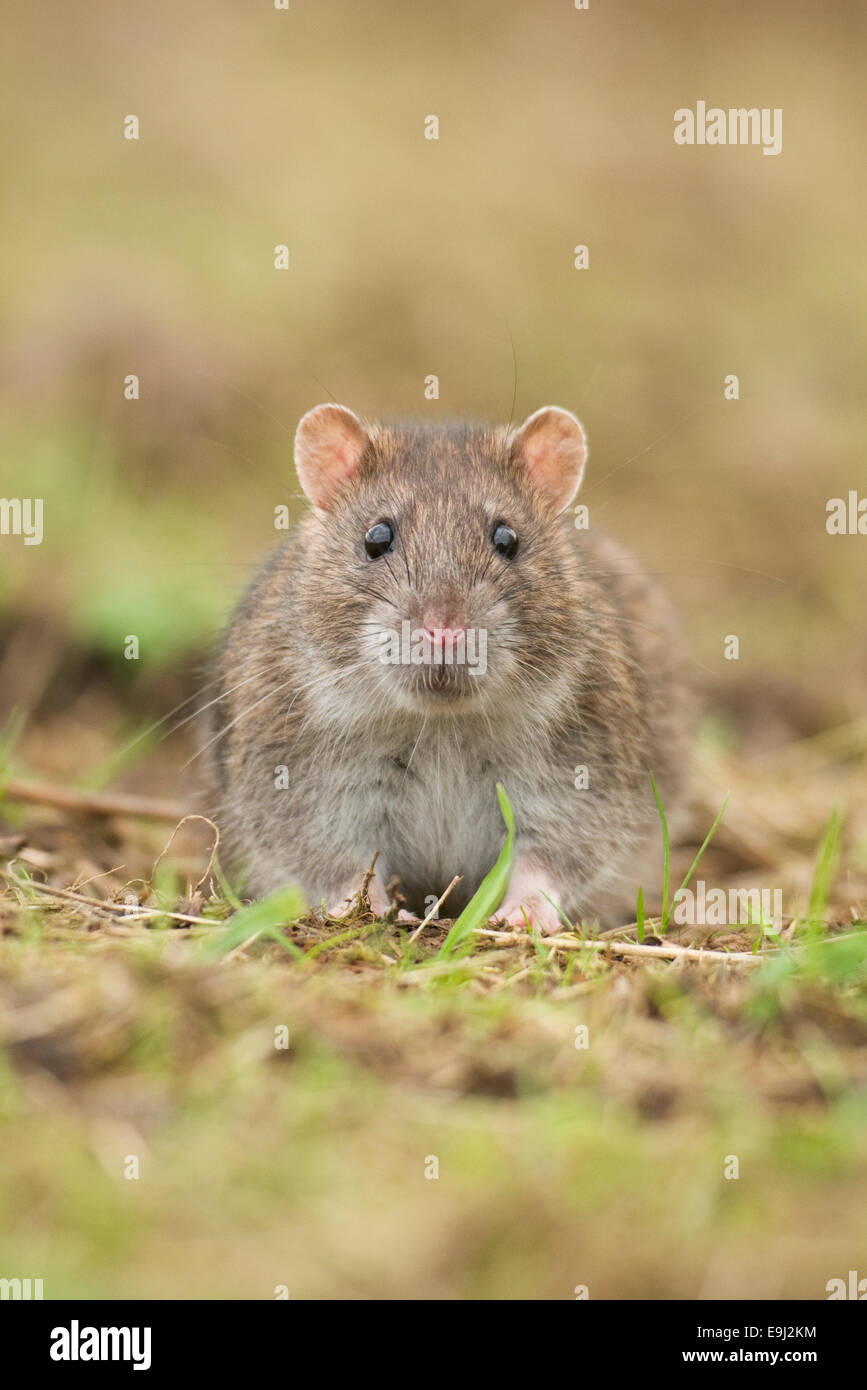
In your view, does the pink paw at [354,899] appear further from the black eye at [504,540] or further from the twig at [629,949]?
the black eye at [504,540]

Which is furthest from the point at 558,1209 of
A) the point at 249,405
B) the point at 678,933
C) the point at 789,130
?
the point at 789,130

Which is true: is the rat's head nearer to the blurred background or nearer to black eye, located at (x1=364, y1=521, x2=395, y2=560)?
black eye, located at (x1=364, y1=521, x2=395, y2=560)

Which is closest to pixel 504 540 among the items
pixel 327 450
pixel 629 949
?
pixel 327 450

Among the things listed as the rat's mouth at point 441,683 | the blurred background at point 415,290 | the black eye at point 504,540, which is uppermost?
the blurred background at point 415,290

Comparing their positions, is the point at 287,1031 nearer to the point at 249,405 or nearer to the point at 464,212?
the point at 249,405

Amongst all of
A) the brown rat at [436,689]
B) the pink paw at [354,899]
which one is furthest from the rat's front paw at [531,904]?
the pink paw at [354,899]

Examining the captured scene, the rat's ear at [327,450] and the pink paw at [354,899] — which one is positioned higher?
the rat's ear at [327,450]

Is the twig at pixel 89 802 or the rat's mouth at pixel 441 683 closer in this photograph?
the rat's mouth at pixel 441 683

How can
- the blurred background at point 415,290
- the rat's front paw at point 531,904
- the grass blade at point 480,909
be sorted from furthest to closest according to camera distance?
the blurred background at point 415,290 → the rat's front paw at point 531,904 → the grass blade at point 480,909
